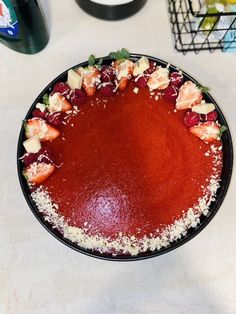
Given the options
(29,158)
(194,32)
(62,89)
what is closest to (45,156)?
(29,158)

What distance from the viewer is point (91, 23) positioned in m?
0.86

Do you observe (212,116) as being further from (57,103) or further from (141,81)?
(57,103)

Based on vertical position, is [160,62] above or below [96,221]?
above

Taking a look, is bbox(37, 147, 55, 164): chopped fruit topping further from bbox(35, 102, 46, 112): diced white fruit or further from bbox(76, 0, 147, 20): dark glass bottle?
bbox(76, 0, 147, 20): dark glass bottle

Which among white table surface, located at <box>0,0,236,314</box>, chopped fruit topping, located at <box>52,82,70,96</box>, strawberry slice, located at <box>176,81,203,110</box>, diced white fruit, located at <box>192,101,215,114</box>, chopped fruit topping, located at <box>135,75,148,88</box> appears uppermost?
chopped fruit topping, located at <box>52,82,70,96</box>

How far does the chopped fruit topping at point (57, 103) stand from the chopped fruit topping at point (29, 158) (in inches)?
3.7

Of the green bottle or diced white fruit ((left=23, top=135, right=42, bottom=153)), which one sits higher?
the green bottle

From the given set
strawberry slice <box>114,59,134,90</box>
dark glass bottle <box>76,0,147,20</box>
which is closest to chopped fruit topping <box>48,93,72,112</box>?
strawberry slice <box>114,59,134,90</box>

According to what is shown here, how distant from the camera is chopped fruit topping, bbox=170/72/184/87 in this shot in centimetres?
76

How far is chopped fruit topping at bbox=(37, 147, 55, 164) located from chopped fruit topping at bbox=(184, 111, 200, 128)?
0.82 ft

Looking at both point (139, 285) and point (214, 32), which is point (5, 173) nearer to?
point (139, 285)

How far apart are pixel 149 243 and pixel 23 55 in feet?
1.47

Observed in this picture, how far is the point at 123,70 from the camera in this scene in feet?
2.50

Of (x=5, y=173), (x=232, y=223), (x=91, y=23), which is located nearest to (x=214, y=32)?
(x=91, y=23)
